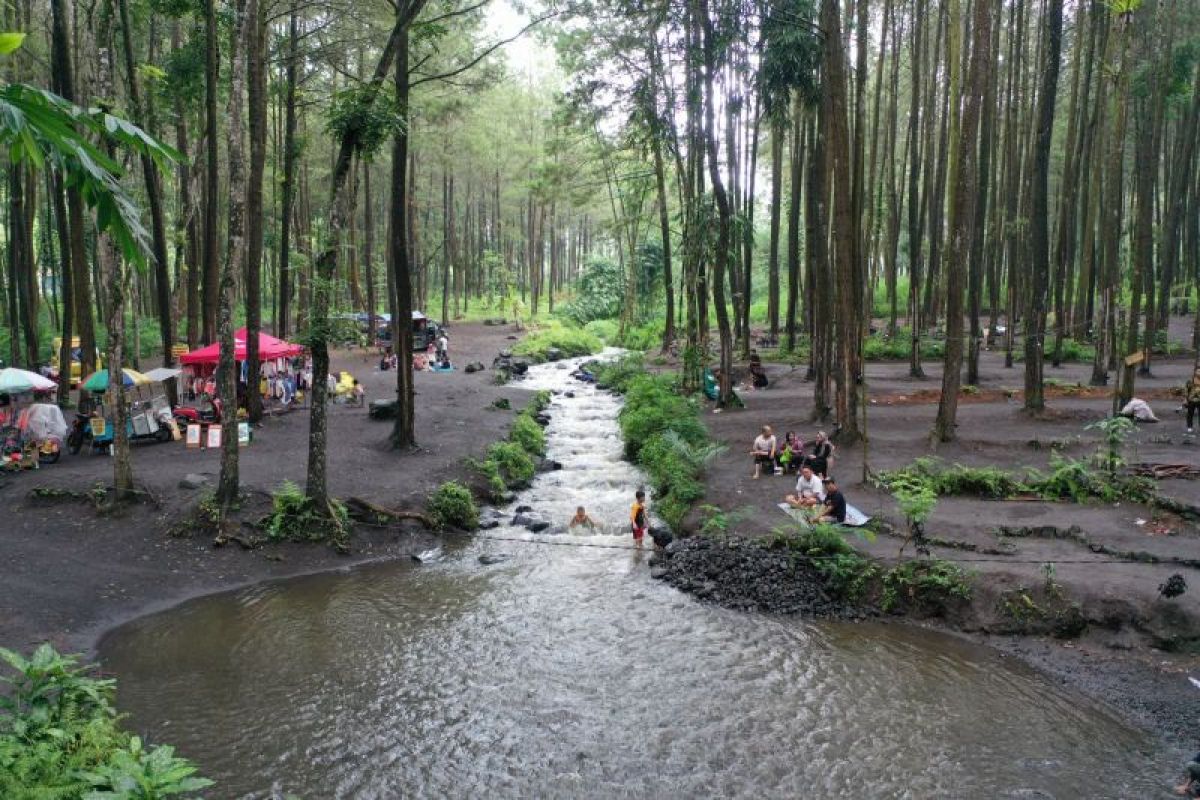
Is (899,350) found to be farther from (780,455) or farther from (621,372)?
(780,455)

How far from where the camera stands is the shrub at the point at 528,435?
18.6 meters

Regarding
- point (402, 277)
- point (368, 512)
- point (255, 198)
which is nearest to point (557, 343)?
point (255, 198)

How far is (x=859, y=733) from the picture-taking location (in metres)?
7.39

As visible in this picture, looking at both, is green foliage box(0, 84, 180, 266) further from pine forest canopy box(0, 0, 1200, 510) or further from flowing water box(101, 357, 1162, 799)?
flowing water box(101, 357, 1162, 799)

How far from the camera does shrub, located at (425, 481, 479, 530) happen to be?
1366 cm

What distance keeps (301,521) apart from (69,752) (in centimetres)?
709

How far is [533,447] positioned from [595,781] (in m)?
12.6

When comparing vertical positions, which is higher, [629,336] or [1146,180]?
[1146,180]

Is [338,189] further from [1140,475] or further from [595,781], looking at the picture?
[1140,475]

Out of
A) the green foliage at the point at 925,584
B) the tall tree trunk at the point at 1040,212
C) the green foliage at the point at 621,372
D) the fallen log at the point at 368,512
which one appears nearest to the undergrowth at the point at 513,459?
the fallen log at the point at 368,512

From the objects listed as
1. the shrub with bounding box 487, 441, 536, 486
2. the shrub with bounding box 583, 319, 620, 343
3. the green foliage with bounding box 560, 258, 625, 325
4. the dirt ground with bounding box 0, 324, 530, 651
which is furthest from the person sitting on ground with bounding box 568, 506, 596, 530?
the green foliage with bounding box 560, 258, 625, 325

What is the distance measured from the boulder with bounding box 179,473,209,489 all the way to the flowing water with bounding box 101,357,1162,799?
2792 mm

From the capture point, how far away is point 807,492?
12820 mm

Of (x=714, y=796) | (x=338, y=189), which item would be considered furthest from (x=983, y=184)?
(x=714, y=796)
